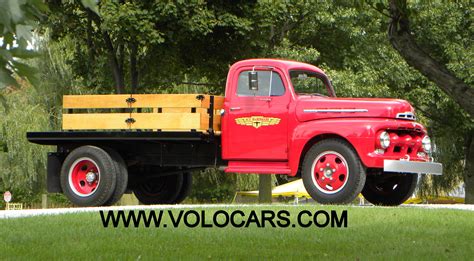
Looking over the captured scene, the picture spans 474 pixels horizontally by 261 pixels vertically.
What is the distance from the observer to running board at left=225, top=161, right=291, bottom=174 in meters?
13.9

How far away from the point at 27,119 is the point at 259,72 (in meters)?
18.0

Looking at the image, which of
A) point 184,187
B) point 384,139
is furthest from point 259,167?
point 184,187

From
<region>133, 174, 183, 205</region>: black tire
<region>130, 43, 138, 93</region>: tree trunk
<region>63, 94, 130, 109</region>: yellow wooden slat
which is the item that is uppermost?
<region>130, 43, 138, 93</region>: tree trunk

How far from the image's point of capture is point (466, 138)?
31766mm

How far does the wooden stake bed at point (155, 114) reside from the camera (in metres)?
13.9

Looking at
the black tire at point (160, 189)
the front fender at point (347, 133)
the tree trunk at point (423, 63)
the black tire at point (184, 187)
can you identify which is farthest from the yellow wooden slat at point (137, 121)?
the tree trunk at point (423, 63)

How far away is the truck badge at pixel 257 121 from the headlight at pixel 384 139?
1.60 meters

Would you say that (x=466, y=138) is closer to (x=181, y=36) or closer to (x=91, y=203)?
(x=181, y=36)

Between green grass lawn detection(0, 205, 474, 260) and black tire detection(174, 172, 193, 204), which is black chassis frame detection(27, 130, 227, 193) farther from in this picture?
green grass lawn detection(0, 205, 474, 260)

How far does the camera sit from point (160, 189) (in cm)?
1666

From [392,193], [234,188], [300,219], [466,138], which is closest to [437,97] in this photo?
[466,138]

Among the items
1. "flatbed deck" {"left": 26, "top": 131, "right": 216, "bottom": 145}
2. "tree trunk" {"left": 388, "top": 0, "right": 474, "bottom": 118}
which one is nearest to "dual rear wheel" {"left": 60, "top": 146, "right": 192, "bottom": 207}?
"flatbed deck" {"left": 26, "top": 131, "right": 216, "bottom": 145}

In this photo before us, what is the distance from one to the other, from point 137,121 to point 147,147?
0.72m

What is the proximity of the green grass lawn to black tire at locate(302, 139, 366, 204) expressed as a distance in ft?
5.69
